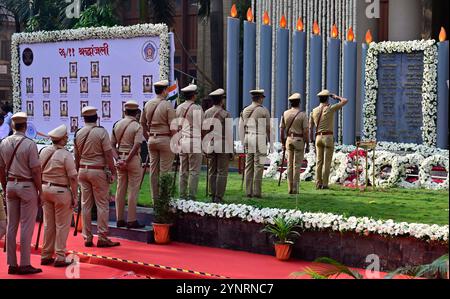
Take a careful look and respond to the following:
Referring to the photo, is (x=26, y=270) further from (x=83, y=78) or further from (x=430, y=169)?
(x=430, y=169)

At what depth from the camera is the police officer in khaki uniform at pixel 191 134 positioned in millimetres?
11766

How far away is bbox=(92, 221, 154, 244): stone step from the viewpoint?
1093 centimetres

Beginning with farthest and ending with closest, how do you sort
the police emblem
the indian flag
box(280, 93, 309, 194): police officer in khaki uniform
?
the police emblem
the indian flag
box(280, 93, 309, 194): police officer in khaki uniform

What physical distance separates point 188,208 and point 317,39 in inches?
226

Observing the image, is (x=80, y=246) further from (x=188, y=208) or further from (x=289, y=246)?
(x=289, y=246)

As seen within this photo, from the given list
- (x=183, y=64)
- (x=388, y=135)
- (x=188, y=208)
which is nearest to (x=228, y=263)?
(x=188, y=208)

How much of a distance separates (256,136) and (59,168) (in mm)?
3929

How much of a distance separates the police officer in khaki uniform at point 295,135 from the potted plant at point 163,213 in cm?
280

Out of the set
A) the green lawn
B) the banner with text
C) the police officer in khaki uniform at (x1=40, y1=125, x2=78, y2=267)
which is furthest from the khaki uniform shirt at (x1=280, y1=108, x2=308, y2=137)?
the police officer in khaki uniform at (x1=40, y1=125, x2=78, y2=267)

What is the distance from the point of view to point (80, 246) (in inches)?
424

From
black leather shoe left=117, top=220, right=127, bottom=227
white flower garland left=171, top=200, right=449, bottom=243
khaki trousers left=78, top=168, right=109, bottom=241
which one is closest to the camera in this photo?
white flower garland left=171, top=200, right=449, bottom=243

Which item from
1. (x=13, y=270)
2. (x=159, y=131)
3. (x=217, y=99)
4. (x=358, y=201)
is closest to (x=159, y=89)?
(x=159, y=131)

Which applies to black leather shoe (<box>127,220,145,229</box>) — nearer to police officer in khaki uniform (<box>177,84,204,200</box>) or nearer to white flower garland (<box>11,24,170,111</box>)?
police officer in khaki uniform (<box>177,84,204,200</box>)

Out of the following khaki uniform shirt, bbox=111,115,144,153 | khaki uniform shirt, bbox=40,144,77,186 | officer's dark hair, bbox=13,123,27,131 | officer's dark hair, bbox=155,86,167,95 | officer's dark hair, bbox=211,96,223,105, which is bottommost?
khaki uniform shirt, bbox=40,144,77,186
